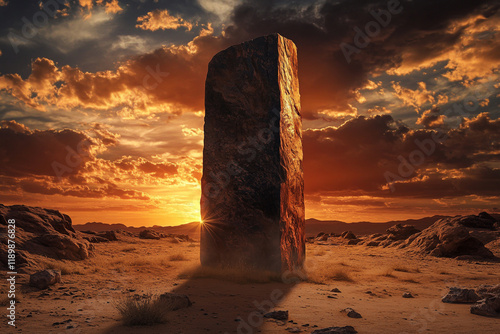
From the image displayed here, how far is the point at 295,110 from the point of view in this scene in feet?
28.9

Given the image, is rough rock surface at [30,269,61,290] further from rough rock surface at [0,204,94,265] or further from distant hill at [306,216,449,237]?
distant hill at [306,216,449,237]

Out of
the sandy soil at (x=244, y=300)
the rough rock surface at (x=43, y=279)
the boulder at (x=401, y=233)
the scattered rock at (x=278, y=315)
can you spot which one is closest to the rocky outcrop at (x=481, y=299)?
the sandy soil at (x=244, y=300)

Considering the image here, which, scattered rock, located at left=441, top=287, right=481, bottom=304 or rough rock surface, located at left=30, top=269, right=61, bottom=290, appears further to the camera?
rough rock surface, located at left=30, top=269, right=61, bottom=290

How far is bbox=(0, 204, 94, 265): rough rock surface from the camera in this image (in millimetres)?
8305

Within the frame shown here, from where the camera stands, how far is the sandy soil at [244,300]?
4066 mm

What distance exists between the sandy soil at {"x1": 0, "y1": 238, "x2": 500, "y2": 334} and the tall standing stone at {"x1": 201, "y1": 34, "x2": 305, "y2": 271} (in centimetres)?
73

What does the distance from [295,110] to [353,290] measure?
4.49 metres

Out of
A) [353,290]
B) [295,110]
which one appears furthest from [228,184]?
[353,290]

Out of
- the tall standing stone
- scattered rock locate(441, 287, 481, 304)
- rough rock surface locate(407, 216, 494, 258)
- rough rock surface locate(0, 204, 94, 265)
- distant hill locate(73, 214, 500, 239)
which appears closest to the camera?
scattered rock locate(441, 287, 481, 304)

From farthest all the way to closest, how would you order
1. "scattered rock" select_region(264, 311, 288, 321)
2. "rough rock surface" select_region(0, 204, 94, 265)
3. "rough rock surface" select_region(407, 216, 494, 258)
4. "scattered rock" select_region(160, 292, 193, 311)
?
→ "rough rock surface" select_region(407, 216, 494, 258), "rough rock surface" select_region(0, 204, 94, 265), "scattered rock" select_region(160, 292, 193, 311), "scattered rock" select_region(264, 311, 288, 321)

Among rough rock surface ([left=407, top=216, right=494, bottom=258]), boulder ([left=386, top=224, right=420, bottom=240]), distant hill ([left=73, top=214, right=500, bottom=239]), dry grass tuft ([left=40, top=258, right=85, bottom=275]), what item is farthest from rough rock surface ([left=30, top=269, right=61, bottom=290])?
distant hill ([left=73, top=214, right=500, bottom=239])

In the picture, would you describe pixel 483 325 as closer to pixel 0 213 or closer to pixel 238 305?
pixel 238 305

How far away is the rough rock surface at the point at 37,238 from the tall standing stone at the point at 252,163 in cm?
386

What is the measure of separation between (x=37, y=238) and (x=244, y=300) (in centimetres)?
660
